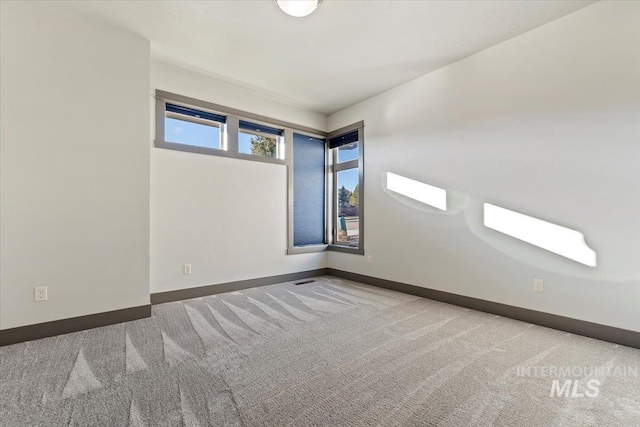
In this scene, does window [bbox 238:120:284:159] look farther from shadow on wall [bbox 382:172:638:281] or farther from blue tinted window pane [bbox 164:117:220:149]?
shadow on wall [bbox 382:172:638:281]

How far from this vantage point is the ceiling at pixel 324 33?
7.78ft

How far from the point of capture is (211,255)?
3625 millimetres

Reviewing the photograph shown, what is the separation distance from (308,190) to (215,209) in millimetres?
1670

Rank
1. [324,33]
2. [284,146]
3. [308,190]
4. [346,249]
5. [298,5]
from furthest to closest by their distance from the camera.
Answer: [308,190]
[346,249]
[284,146]
[324,33]
[298,5]

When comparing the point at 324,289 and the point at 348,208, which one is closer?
the point at 324,289

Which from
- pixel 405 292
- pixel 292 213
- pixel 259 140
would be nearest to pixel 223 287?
pixel 292 213

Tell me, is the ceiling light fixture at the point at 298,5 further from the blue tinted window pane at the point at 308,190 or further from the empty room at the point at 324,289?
the blue tinted window pane at the point at 308,190

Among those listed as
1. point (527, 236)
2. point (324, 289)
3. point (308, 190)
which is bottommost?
point (324, 289)

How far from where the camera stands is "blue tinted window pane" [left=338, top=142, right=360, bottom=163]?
183 inches

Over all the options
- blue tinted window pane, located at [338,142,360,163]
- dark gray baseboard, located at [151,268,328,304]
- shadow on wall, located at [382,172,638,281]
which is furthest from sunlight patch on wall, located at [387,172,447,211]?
dark gray baseboard, located at [151,268,328,304]

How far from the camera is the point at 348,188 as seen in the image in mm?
4766

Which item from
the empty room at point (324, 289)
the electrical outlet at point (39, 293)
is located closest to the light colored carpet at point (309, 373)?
the empty room at point (324, 289)

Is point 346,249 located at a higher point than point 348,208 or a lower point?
lower

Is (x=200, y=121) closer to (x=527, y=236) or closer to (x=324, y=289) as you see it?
(x=324, y=289)
